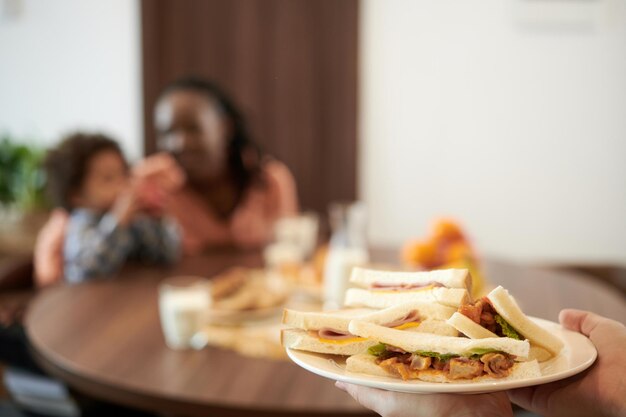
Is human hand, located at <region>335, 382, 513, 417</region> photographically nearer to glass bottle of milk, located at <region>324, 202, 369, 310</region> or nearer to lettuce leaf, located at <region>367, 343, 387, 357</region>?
lettuce leaf, located at <region>367, 343, 387, 357</region>

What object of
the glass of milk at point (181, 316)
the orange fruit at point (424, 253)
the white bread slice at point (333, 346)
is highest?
the white bread slice at point (333, 346)

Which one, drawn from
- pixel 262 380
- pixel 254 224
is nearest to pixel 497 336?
pixel 262 380

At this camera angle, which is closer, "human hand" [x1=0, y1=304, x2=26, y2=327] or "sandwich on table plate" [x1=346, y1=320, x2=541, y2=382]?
"sandwich on table plate" [x1=346, y1=320, x2=541, y2=382]

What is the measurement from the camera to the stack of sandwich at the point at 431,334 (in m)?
0.62

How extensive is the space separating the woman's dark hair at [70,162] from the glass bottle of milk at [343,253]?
0.90 metres

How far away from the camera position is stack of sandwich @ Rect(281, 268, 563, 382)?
619 millimetres

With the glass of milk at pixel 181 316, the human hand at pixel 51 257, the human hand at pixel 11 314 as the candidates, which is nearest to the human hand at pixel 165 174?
the human hand at pixel 51 257

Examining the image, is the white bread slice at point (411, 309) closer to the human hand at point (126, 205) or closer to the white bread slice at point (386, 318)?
the white bread slice at point (386, 318)

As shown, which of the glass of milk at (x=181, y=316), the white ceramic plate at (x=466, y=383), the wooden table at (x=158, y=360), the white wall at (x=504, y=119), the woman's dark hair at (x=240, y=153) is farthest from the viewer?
the white wall at (x=504, y=119)

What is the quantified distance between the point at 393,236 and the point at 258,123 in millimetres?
979

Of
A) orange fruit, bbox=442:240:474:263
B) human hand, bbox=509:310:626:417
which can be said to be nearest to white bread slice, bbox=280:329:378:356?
human hand, bbox=509:310:626:417

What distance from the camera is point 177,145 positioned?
240 centimetres

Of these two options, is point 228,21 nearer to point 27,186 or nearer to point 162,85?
point 162,85

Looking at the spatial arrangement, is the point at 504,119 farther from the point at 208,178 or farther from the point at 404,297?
the point at 404,297
